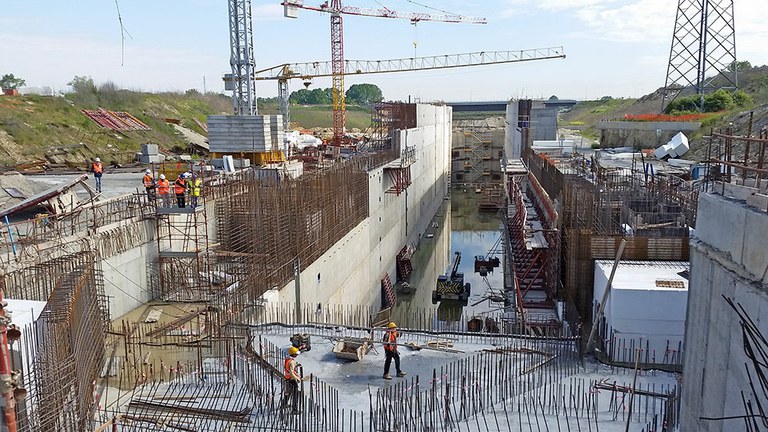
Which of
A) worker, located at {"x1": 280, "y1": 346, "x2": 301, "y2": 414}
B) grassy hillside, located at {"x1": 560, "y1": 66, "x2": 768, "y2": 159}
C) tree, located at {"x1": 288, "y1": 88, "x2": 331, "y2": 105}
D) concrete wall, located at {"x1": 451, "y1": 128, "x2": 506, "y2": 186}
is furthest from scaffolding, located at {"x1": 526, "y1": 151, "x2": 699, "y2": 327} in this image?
tree, located at {"x1": 288, "y1": 88, "x2": 331, "y2": 105}

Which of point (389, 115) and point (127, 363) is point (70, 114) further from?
point (127, 363)

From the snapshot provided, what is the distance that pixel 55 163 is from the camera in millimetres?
36500

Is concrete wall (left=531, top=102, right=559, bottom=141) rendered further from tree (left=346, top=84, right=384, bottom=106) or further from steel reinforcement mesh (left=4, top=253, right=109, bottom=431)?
tree (left=346, top=84, right=384, bottom=106)

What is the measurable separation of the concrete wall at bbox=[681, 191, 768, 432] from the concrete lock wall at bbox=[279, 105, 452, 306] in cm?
1261

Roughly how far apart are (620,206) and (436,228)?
112ft

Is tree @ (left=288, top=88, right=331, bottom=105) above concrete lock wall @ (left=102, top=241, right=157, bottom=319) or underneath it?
above

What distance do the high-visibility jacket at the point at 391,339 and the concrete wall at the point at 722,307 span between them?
17.3 ft

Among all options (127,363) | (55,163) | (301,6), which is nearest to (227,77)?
(55,163)

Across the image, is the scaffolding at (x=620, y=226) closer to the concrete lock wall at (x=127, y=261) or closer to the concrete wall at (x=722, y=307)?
the concrete wall at (x=722, y=307)

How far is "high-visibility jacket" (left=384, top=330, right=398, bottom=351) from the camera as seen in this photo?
37.6 feet

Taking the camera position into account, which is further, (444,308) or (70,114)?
(70,114)

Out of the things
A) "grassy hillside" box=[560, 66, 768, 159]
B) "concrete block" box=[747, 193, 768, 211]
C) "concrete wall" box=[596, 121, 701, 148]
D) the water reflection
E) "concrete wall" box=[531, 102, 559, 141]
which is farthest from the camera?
"concrete wall" box=[531, 102, 559, 141]

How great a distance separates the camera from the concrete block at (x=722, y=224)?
21.6 ft

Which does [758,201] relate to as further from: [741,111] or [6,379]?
[741,111]
